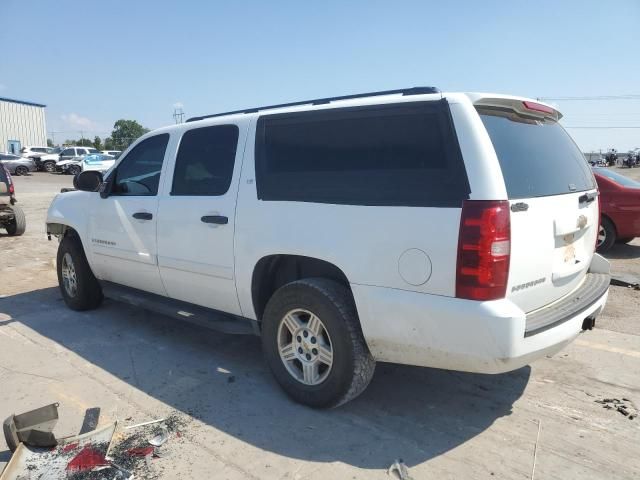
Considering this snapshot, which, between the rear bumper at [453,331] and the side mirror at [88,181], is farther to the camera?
the side mirror at [88,181]

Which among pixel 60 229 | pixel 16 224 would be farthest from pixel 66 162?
pixel 60 229

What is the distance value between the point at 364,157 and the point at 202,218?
4.98ft

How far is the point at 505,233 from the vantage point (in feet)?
8.73

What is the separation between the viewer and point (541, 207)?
115 inches

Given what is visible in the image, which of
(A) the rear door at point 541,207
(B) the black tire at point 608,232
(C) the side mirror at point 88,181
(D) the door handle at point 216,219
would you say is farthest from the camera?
(B) the black tire at point 608,232

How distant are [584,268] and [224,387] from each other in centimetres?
275

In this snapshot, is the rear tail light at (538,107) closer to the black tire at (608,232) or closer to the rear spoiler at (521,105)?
the rear spoiler at (521,105)

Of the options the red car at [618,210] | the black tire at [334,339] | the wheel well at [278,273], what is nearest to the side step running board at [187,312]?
the wheel well at [278,273]

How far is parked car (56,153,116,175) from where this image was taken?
31.7 meters

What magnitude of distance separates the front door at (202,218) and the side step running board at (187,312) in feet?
0.22

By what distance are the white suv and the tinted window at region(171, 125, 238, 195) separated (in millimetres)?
15

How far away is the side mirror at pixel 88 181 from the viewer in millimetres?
5145

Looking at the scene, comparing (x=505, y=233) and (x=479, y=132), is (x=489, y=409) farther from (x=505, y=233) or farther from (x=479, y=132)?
(x=479, y=132)

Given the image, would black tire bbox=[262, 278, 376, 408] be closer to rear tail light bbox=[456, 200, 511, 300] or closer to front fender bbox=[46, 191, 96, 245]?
rear tail light bbox=[456, 200, 511, 300]
